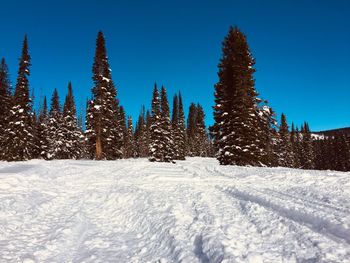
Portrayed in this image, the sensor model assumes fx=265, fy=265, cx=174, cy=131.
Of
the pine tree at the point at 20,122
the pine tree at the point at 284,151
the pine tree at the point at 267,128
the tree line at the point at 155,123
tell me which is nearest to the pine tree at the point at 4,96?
the tree line at the point at 155,123

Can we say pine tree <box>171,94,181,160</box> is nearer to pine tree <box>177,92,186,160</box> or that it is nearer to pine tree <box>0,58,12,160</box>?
pine tree <box>177,92,186,160</box>

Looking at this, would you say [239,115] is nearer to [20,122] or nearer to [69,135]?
[20,122]

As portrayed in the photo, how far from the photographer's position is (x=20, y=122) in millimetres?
35031

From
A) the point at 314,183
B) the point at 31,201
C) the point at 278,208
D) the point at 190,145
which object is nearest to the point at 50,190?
the point at 31,201

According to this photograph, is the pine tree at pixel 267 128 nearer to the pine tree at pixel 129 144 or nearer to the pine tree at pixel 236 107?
the pine tree at pixel 236 107

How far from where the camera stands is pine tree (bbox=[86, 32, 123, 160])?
35125 millimetres

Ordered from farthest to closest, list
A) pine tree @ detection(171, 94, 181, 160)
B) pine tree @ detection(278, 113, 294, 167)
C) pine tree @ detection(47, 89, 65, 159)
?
pine tree @ detection(278, 113, 294, 167), pine tree @ detection(171, 94, 181, 160), pine tree @ detection(47, 89, 65, 159)

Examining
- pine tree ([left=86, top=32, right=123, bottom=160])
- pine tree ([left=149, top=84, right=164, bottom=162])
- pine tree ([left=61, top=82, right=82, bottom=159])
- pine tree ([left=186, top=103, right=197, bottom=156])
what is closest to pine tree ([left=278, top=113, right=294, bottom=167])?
pine tree ([left=186, top=103, right=197, bottom=156])

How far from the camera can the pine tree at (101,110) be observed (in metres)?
35.1

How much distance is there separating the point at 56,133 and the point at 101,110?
839 inches

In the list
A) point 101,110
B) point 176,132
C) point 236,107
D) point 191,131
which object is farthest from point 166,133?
point 191,131

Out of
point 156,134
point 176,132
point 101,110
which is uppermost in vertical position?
point 176,132

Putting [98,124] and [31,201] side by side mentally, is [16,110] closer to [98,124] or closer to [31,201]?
[98,124]

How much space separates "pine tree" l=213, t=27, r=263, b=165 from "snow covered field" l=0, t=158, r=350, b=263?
12.1m
